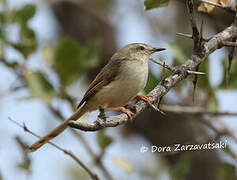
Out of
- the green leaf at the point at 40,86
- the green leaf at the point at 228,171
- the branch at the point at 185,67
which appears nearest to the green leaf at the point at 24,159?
the green leaf at the point at 40,86

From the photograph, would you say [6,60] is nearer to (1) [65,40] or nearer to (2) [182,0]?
(1) [65,40]

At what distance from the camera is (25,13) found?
4891 mm

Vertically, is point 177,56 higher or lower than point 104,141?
higher

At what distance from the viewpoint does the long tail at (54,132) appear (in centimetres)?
384

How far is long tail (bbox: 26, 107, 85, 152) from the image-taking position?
3.84 meters

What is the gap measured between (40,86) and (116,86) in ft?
3.51

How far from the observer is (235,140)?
14.5 ft

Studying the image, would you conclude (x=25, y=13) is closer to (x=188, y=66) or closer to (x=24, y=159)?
(x=24, y=159)

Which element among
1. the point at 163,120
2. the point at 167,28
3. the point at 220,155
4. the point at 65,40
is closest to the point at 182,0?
the point at 65,40

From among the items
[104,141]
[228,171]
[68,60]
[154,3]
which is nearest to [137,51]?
[68,60]

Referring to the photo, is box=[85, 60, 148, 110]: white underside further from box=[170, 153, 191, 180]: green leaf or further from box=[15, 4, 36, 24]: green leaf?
box=[15, 4, 36, 24]: green leaf

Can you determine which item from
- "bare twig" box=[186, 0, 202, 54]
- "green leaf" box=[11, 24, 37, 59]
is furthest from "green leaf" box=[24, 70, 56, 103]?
"bare twig" box=[186, 0, 202, 54]

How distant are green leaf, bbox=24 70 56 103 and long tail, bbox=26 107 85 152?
0.36 m

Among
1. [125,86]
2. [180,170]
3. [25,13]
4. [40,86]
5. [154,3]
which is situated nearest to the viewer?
[154,3]
